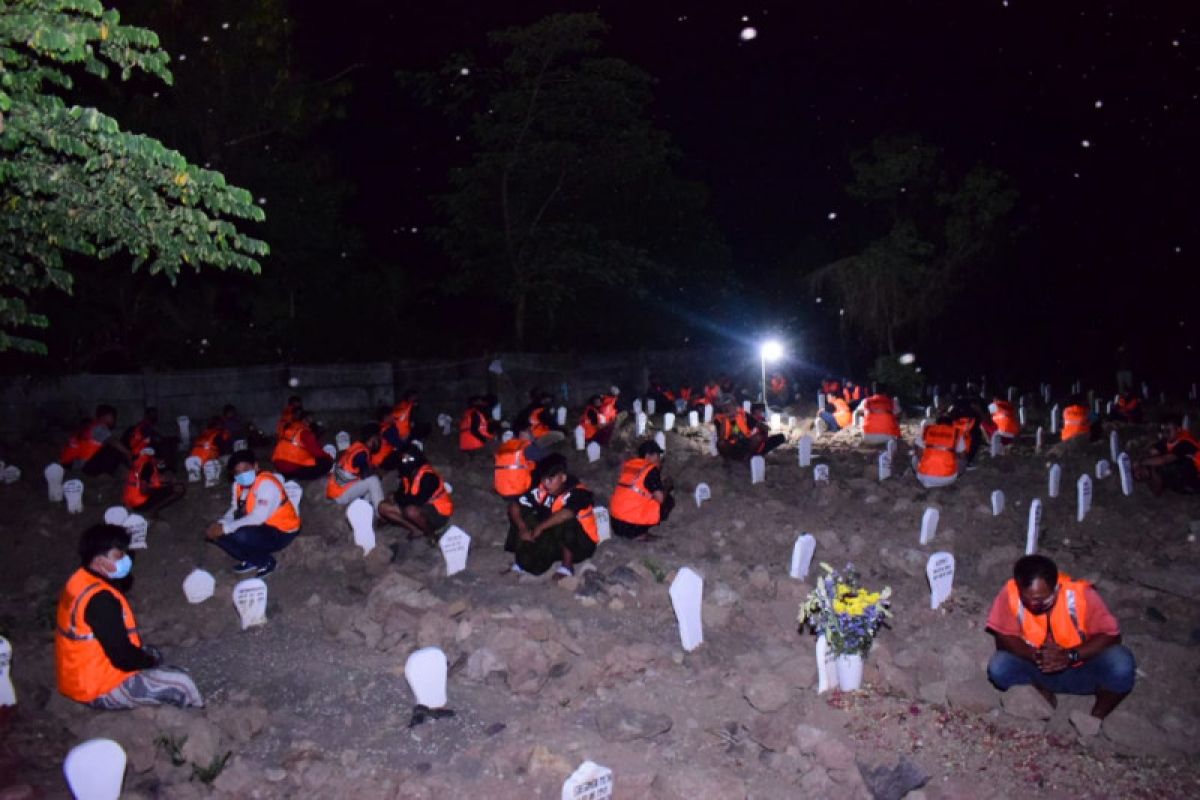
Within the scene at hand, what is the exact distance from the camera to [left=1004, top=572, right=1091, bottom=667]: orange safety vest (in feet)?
17.4

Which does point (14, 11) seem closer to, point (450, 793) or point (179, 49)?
point (450, 793)

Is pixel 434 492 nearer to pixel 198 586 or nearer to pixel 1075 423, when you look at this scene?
pixel 198 586

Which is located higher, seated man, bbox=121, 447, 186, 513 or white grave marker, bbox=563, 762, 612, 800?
seated man, bbox=121, 447, 186, 513

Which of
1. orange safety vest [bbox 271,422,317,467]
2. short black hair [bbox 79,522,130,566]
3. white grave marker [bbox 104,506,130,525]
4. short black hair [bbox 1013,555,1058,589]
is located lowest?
white grave marker [bbox 104,506,130,525]

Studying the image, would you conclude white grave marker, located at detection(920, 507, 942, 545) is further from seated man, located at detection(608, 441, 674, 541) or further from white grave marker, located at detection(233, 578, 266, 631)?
white grave marker, located at detection(233, 578, 266, 631)

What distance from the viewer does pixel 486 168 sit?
21312 millimetres

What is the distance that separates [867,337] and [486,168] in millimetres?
14859

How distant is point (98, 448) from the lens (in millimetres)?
12047

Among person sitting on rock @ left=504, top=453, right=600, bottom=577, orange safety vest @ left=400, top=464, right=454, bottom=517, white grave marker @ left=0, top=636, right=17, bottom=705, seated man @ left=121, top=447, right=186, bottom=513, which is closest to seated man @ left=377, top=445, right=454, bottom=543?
orange safety vest @ left=400, top=464, right=454, bottom=517

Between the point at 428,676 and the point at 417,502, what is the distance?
12.3 ft

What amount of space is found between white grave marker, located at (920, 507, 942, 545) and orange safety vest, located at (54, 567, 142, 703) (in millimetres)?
7046

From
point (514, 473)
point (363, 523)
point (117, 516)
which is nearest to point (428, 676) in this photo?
point (363, 523)

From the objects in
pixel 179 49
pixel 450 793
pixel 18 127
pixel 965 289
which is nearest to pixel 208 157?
pixel 179 49

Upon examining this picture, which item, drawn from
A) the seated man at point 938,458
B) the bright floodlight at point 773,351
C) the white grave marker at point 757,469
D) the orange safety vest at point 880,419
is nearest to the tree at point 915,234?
the bright floodlight at point 773,351
